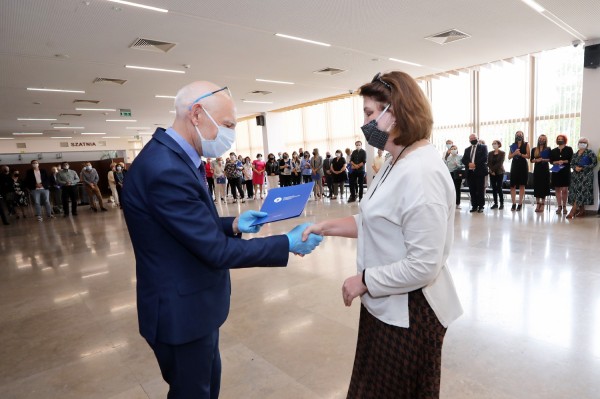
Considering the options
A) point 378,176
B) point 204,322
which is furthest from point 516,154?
point 204,322

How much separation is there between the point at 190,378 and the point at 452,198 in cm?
112

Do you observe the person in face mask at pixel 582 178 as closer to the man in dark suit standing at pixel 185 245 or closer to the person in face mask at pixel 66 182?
the man in dark suit standing at pixel 185 245

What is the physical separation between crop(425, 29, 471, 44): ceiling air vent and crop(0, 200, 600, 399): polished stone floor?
369 centimetres

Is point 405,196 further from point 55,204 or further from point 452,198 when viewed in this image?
point 55,204

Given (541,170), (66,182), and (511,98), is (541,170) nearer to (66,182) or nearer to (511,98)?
(511,98)

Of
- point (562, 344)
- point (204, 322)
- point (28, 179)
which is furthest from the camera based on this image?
point (28, 179)

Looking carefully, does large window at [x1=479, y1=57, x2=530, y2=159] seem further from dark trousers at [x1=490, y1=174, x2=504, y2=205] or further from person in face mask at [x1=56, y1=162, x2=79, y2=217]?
person in face mask at [x1=56, y1=162, x2=79, y2=217]

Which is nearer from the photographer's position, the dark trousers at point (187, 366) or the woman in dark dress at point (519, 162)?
the dark trousers at point (187, 366)

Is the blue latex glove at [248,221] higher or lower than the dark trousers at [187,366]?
higher

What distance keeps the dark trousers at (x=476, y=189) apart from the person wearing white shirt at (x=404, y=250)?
7.01 meters

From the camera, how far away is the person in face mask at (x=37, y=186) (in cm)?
1017

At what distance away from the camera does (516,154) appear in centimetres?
729

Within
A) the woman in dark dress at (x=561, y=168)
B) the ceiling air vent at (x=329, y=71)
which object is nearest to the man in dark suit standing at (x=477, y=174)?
the woman in dark dress at (x=561, y=168)

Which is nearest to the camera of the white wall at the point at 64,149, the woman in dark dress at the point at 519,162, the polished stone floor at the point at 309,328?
the polished stone floor at the point at 309,328
